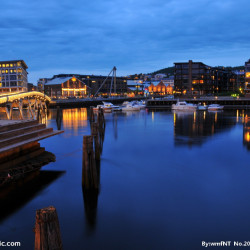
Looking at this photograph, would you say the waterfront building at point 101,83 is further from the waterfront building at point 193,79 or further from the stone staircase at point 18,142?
the stone staircase at point 18,142

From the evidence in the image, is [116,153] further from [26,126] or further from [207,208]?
[207,208]

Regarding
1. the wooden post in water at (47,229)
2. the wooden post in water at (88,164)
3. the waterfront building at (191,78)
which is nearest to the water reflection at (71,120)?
the wooden post in water at (88,164)

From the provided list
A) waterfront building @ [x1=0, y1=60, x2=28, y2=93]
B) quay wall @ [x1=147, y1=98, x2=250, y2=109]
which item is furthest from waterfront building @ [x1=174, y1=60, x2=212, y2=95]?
waterfront building @ [x1=0, y1=60, x2=28, y2=93]

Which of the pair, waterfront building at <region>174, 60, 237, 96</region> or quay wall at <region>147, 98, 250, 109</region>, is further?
waterfront building at <region>174, 60, 237, 96</region>

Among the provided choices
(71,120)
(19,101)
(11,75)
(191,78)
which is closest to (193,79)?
(191,78)

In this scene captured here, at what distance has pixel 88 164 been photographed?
14742 mm

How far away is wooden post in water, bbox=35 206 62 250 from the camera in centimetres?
602

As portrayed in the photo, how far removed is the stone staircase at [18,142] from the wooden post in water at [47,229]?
1069 cm

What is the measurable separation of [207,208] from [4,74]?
155 meters

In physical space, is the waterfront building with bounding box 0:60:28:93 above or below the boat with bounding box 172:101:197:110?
above

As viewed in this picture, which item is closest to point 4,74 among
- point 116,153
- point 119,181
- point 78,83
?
point 78,83

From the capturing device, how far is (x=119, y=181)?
1938 centimetres

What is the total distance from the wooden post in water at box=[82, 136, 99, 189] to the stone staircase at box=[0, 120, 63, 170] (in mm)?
4814

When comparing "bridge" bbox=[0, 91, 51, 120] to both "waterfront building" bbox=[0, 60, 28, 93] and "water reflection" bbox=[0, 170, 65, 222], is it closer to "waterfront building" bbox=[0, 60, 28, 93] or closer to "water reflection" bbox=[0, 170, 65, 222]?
"water reflection" bbox=[0, 170, 65, 222]
